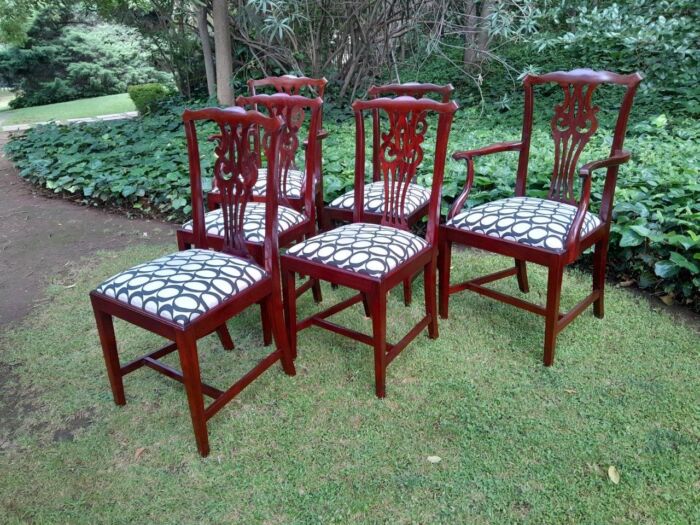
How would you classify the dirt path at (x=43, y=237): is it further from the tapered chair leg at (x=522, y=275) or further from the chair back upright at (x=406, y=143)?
the tapered chair leg at (x=522, y=275)

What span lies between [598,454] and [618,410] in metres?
0.26

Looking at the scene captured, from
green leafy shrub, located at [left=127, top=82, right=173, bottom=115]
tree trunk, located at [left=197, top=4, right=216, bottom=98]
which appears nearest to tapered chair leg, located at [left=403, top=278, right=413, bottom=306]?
tree trunk, located at [left=197, top=4, right=216, bottom=98]

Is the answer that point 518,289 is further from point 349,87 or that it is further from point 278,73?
point 278,73

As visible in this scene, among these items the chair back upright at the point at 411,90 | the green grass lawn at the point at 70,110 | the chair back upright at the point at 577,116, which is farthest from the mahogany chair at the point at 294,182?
the green grass lawn at the point at 70,110

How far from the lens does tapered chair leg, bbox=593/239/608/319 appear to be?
7.92 feet

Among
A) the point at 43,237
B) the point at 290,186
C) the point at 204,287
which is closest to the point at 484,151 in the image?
the point at 290,186

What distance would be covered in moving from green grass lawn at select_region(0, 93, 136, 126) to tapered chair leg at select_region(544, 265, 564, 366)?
34.6 feet

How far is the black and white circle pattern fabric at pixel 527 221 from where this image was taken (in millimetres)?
2102

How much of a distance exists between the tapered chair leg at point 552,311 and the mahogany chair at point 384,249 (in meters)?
0.46

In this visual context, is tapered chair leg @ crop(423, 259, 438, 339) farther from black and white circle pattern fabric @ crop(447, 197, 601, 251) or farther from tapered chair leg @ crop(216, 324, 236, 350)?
tapered chair leg @ crop(216, 324, 236, 350)

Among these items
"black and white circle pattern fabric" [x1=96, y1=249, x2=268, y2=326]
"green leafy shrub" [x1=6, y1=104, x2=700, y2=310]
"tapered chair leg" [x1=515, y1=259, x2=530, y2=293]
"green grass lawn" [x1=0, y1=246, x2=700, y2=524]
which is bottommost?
"green grass lawn" [x1=0, y1=246, x2=700, y2=524]

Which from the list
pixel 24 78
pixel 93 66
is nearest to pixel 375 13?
pixel 93 66

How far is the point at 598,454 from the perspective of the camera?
176 cm

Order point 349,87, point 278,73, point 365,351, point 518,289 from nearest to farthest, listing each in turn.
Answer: point 365,351, point 518,289, point 349,87, point 278,73
